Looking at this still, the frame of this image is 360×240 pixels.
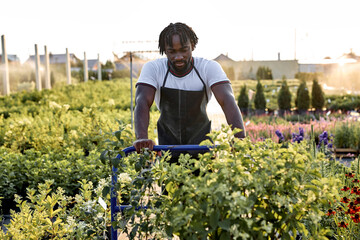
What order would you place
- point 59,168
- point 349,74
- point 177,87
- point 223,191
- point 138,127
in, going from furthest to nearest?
point 349,74
point 59,168
point 177,87
point 138,127
point 223,191

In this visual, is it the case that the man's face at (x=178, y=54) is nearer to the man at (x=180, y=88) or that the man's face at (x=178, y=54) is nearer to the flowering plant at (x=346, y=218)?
the man at (x=180, y=88)

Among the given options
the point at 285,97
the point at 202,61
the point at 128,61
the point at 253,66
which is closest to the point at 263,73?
the point at 253,66

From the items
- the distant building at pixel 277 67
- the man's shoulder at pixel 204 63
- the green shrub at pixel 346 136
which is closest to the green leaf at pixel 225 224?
the man's shoulder at pixel 204 63

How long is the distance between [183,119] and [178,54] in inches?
17.0

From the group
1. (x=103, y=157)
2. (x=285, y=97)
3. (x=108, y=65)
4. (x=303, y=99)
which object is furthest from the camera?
(x=108, y=65)

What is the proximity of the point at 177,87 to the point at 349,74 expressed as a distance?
29.5 meters

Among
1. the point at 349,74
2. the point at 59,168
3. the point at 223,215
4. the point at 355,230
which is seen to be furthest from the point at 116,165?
the point at 349,74

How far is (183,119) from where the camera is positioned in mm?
2578

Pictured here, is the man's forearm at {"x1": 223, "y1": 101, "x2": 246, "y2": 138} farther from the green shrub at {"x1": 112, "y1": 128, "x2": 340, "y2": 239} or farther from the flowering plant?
the flowering plant

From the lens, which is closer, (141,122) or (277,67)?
(141,122)

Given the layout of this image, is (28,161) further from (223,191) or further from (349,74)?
(349,74)

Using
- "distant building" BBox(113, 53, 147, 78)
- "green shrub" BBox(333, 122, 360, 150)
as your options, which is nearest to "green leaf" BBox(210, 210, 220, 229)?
"green shrub" BBox(333, 122, 360, 150)

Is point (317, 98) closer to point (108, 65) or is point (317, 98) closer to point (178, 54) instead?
point (178, 54)

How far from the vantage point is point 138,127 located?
2264mm
